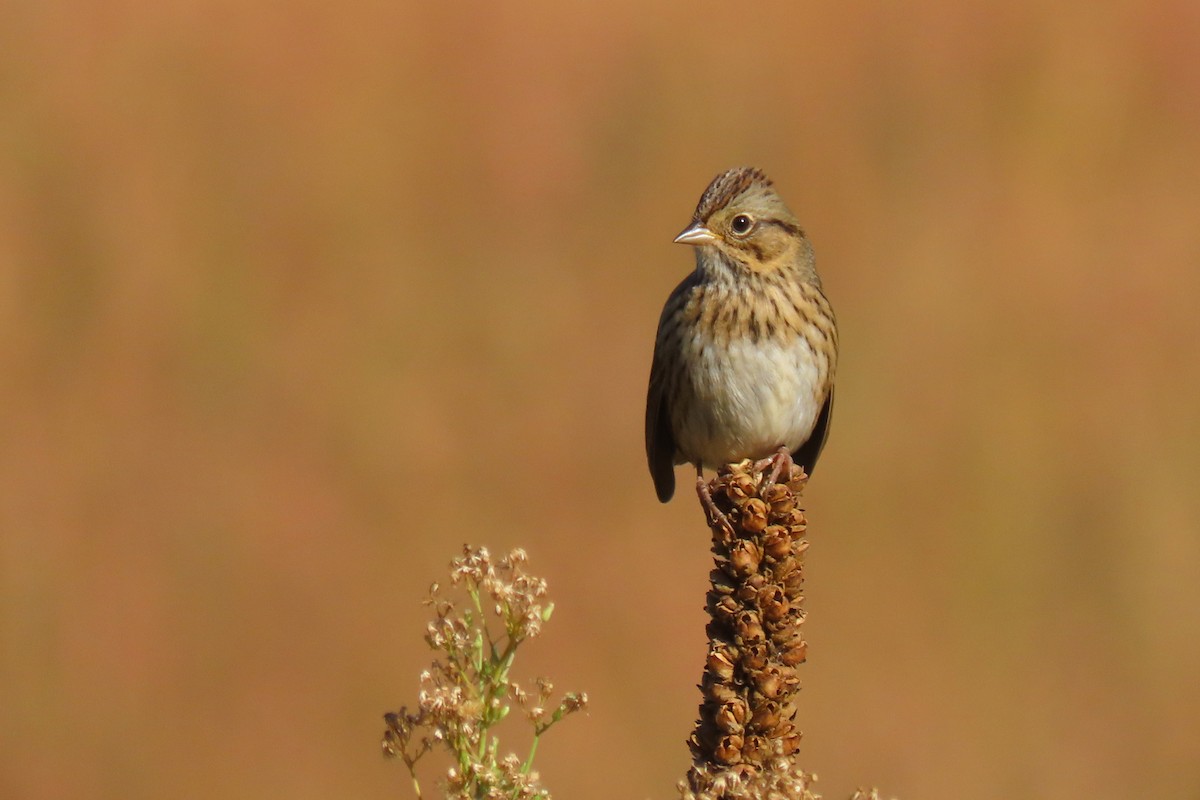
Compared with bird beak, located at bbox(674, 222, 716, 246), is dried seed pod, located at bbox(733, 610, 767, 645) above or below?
below

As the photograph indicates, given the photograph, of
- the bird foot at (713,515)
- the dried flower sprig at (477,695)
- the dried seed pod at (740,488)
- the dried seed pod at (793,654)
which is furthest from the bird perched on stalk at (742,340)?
the dried flower sprig at (477,695)

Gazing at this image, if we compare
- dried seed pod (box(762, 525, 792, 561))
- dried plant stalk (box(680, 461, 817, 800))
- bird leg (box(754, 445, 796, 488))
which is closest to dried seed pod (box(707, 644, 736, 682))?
dried plant stalk (box(680, 461, 817, 800))

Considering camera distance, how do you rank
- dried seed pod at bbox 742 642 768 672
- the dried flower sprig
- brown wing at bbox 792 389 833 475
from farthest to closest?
1. brown wing at bbox 792 389 833 475
2. dried seed pod at bbox 742 642 768 672
3. the dried flower sprig

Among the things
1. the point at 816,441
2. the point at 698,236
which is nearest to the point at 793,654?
the point at 698,236

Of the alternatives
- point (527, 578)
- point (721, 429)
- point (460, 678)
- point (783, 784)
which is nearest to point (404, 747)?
point (460, 678)

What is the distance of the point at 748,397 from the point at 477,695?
2.64 meters

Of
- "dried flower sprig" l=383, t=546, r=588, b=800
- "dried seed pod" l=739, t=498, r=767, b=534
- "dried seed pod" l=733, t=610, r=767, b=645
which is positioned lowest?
"dried flower sprig" l=383, t=546, r=588, b=800

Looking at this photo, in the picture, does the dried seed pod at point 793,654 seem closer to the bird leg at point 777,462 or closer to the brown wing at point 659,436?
the bird leg at point 777,462

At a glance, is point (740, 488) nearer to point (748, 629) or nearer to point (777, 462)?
point (748, 629)

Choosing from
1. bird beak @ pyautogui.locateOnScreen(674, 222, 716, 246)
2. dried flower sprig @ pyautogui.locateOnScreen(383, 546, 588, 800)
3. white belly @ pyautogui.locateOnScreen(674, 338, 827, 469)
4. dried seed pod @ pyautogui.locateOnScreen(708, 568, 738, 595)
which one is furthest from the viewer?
bird beak @ pyautogui.locateOnScreen(674, 222, 716, 246)

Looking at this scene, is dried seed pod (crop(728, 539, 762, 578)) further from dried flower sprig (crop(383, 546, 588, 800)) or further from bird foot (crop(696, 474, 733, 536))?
dried flower sprig (crop(383, 546, 588, 800))

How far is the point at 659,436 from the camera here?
489 cm

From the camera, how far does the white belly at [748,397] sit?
441 cm

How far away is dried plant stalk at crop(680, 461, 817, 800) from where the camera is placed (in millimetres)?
2379
